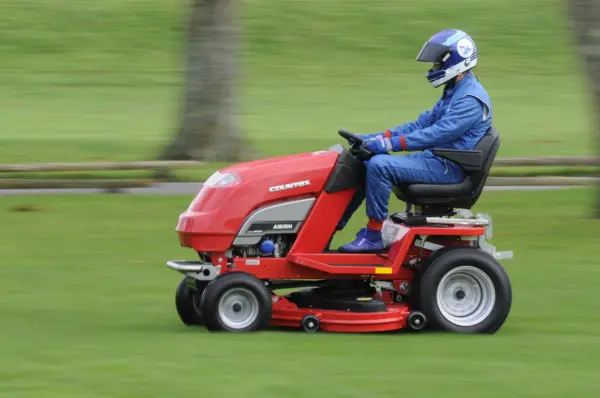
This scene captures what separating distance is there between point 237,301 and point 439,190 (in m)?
1.52

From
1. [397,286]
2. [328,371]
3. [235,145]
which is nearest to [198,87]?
[235,145]

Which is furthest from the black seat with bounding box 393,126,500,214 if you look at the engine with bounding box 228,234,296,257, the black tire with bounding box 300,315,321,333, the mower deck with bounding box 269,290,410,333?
the black tire with bounding box 300,315,321,333

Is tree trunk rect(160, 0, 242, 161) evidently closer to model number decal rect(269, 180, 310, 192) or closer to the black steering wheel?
the black steering wheel

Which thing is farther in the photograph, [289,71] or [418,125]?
[289,71]

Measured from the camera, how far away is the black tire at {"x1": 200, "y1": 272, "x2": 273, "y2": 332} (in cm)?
872

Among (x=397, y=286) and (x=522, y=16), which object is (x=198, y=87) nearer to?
(x=397, y=286)

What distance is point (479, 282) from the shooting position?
355 inches

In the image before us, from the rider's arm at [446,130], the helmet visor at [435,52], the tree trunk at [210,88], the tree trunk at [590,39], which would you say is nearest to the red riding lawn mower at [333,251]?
the rider's arm at [446,130]

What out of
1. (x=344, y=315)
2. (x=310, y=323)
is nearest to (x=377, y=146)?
(x=344, y=315)

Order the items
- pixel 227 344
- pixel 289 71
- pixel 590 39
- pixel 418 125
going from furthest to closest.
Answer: pixel 289 71 → pixel 590 39 → pixel 418 125 → pixel 227 344

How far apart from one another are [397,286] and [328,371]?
189 centimetres

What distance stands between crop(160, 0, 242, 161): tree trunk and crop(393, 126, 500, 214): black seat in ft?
35.0

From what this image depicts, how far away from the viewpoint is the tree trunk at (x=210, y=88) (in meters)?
19.4

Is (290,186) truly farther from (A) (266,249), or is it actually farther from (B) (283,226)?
(A) (266,249)
